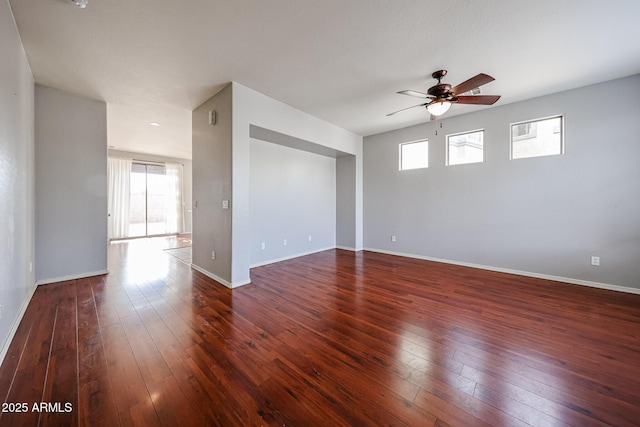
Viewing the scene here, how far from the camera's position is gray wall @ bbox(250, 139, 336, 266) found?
14.4 ft

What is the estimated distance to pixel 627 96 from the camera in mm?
3061

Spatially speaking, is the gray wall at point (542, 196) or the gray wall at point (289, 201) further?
the gray wall at point (289, 201)

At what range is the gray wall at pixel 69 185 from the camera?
10.6 feet

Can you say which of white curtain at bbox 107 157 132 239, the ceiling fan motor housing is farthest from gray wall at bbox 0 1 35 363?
white curtain at bbox 107 157 132 239

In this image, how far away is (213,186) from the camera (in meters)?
3.62

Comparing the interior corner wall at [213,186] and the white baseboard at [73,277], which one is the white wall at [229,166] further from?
the white baseboard at [73,277]

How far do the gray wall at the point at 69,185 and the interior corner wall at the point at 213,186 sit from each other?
135cm

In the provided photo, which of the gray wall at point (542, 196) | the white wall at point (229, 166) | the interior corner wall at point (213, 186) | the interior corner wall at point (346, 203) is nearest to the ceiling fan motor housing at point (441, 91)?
the gray wall at point (542, 196)

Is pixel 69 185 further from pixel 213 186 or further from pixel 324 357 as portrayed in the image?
pixel 324 357

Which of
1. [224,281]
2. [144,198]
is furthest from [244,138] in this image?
[144,198]

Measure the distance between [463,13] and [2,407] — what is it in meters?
4.22

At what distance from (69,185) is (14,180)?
149 centimetres

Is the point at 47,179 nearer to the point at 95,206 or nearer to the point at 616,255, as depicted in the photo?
the point at 95,206

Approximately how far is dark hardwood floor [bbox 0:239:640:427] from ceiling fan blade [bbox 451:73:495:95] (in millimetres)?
2431
